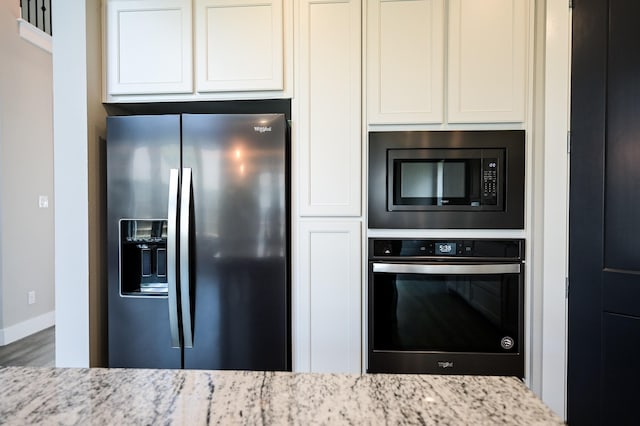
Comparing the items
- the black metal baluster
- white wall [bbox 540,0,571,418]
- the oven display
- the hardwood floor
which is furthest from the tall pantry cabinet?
the black metal baluster

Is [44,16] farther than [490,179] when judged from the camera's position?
Yes

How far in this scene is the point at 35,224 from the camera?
3316mm

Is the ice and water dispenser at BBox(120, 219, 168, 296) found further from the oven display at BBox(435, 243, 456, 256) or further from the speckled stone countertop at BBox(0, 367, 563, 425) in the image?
the oven display at BBox(435, 243, 456, 256)

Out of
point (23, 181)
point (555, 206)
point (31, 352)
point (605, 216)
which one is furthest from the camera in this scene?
point (23, 181)

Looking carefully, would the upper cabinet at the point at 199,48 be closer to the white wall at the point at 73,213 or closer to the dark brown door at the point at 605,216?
the white wall at the point at 73,213

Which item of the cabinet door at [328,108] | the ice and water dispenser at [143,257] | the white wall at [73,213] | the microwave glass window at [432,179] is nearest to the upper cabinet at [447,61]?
the cabinet door at [328,108]

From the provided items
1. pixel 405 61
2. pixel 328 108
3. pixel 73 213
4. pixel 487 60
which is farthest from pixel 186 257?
pixel 487 60

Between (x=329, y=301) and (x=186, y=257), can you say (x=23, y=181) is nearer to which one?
(x=186, y=257)

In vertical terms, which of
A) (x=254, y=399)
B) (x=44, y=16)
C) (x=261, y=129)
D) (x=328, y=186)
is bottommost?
(x=254, y=399)

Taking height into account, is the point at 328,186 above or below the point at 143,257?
above

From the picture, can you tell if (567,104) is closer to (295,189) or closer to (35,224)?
(295,189)

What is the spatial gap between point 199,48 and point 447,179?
4.64ft

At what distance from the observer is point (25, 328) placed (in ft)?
10.5

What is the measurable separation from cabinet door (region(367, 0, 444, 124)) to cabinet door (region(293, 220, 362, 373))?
0.61m
